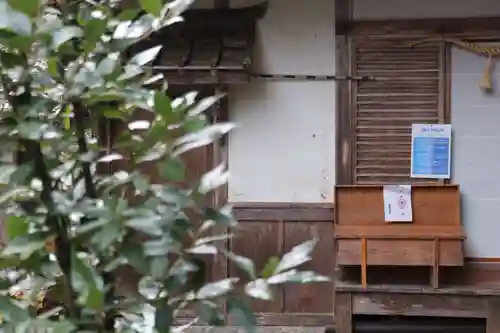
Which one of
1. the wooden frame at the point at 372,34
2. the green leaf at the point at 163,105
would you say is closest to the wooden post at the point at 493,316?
the wooden frame at the point at 372,34

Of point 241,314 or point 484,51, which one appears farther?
point 484,51

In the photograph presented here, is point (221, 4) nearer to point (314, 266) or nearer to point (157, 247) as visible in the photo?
point (314, 266)

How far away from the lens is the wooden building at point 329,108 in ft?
14.1

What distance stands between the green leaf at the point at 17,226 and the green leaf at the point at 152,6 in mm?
347

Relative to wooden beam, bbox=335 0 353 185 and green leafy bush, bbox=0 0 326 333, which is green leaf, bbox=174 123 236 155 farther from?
wooden beam, bbox=335 0 353 185

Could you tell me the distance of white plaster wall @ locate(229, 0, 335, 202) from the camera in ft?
14.5

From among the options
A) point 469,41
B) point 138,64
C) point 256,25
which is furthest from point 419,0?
point 138,64

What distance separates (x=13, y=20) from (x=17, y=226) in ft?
0.93

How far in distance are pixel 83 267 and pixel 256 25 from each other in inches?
145

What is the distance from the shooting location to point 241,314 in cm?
104

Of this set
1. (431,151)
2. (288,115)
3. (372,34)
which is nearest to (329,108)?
(288,115)

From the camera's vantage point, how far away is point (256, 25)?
176 inches

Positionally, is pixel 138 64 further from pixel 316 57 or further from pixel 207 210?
pixel 316 57

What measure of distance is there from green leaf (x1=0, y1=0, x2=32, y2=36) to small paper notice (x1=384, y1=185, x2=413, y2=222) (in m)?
3.62
